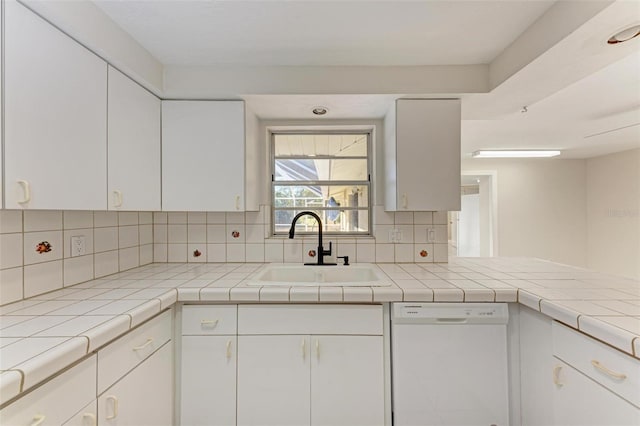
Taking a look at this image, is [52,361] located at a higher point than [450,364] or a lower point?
higher

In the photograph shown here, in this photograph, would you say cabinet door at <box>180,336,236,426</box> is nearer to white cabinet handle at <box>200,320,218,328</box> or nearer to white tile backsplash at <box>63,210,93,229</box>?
white cabinet handle at <box>200,320,218,328</box>

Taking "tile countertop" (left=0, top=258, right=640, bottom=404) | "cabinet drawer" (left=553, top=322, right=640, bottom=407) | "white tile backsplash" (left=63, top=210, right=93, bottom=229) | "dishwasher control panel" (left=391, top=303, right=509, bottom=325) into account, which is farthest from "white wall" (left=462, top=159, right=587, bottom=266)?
"white tile backsplash" (left=63, top=210, right=93, bottom=229)

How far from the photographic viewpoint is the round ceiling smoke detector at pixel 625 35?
1.12 metres

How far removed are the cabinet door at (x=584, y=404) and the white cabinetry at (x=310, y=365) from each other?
2.35 feet

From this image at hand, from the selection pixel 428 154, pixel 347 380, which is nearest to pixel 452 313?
pixel 347 380

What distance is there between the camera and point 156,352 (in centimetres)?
126

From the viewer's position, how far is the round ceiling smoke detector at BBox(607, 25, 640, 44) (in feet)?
3.67

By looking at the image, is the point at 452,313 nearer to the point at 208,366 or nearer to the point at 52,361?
the point at 208,366

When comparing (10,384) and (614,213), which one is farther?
(614,213)

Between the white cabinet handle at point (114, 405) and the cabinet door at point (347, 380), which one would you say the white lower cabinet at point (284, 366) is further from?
the white cabinet handle at point (114, 405)

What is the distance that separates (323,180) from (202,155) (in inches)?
39.4

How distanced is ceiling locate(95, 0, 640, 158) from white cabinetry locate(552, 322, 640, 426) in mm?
1244

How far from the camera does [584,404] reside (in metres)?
1.00

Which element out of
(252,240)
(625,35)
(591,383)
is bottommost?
(591,383)
